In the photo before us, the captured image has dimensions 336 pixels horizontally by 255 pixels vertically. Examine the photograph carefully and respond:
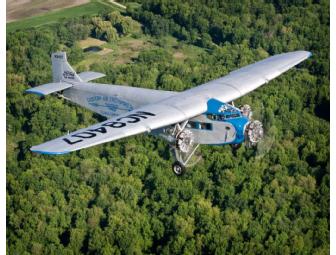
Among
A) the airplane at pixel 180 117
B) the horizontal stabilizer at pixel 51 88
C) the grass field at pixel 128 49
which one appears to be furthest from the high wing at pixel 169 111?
the grass field at pixel 128 49

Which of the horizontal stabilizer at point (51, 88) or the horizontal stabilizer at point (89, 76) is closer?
the horizontal stabilizer at point (51, 88)

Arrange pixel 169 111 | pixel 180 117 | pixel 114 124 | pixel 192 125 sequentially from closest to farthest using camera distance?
1. pixel 114 124
2. pixel 180 117
3. pixel 169 111
4. pixel 192 125

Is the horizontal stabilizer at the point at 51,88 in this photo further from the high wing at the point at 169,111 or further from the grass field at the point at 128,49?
the grass field at the point at 128,49

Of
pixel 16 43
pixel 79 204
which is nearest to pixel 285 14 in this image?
pixel 16 43

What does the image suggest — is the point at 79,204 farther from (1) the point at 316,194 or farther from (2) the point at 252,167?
(1) the point at 316,194

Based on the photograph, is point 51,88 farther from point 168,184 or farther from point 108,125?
point 108,125

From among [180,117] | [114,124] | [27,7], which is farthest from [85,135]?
[27,7]
